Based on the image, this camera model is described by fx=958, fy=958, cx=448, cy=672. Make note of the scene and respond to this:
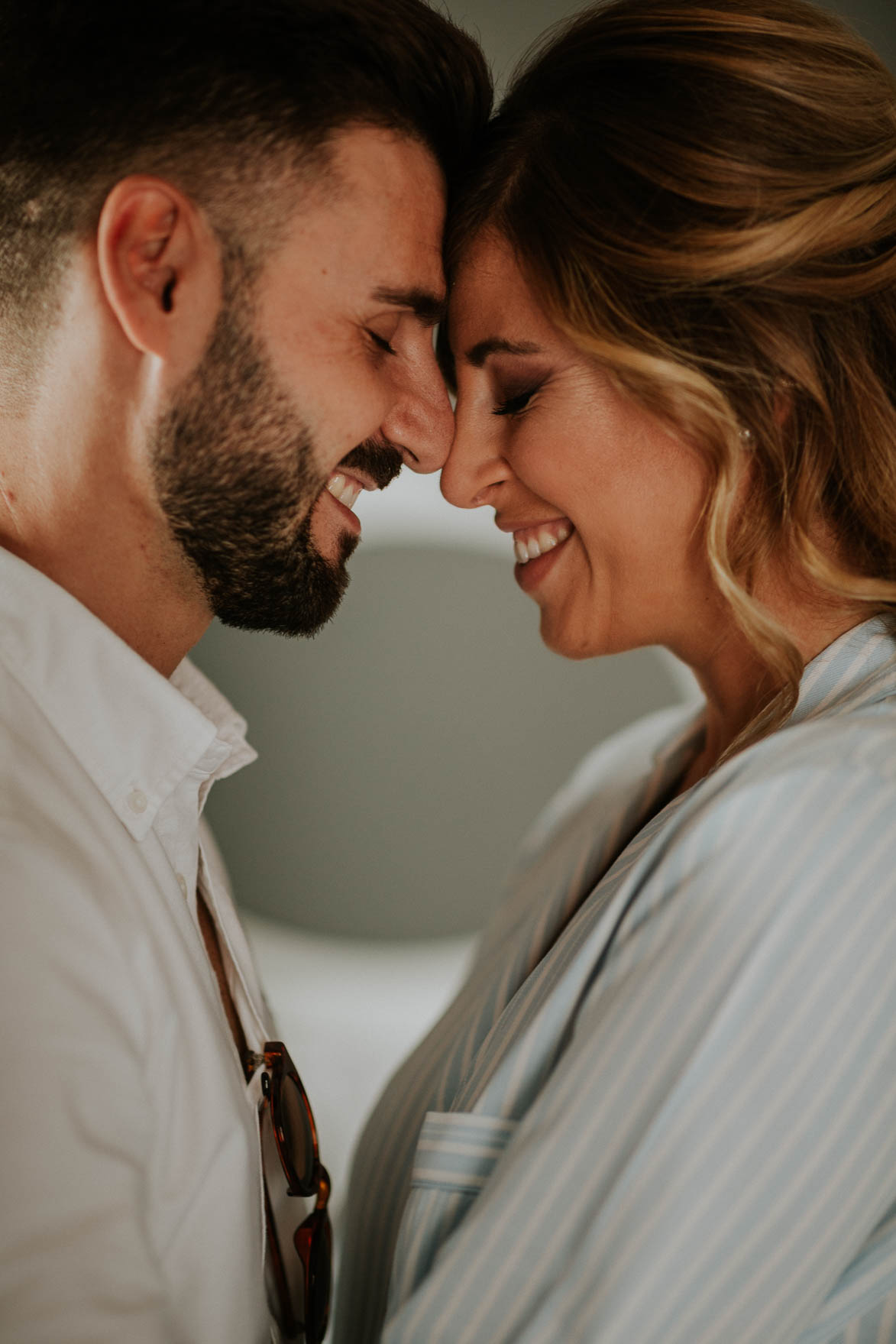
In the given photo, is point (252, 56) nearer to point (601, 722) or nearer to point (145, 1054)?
point (145, 1054)

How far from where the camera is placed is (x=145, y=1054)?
798 millimetres

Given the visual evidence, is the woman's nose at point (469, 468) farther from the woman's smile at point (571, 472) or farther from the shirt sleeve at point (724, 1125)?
the shirt sleeve at point (724, 1125)

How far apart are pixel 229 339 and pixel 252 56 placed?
265 mm

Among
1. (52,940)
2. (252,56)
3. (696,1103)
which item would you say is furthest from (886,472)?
(52,940)

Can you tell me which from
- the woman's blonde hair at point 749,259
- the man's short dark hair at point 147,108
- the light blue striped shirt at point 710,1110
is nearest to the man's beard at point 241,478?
the man's short dark hair at point 147,108

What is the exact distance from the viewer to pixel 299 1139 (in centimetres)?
96

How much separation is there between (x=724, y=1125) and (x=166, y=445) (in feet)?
2.50

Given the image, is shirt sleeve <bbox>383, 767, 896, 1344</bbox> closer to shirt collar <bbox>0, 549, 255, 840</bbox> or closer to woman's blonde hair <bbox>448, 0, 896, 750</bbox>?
woman's blonde hair <bbox>448, 0, 896, 750</bbox>

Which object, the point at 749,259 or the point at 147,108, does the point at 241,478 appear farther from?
the point at 749,259

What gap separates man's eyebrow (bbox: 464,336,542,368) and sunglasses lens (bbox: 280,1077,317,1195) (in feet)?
2.60

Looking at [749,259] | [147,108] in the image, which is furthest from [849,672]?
[147,108]

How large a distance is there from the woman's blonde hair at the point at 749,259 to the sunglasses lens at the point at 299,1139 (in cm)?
58

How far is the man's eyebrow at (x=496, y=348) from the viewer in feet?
3.27

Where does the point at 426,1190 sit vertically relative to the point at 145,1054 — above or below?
below
